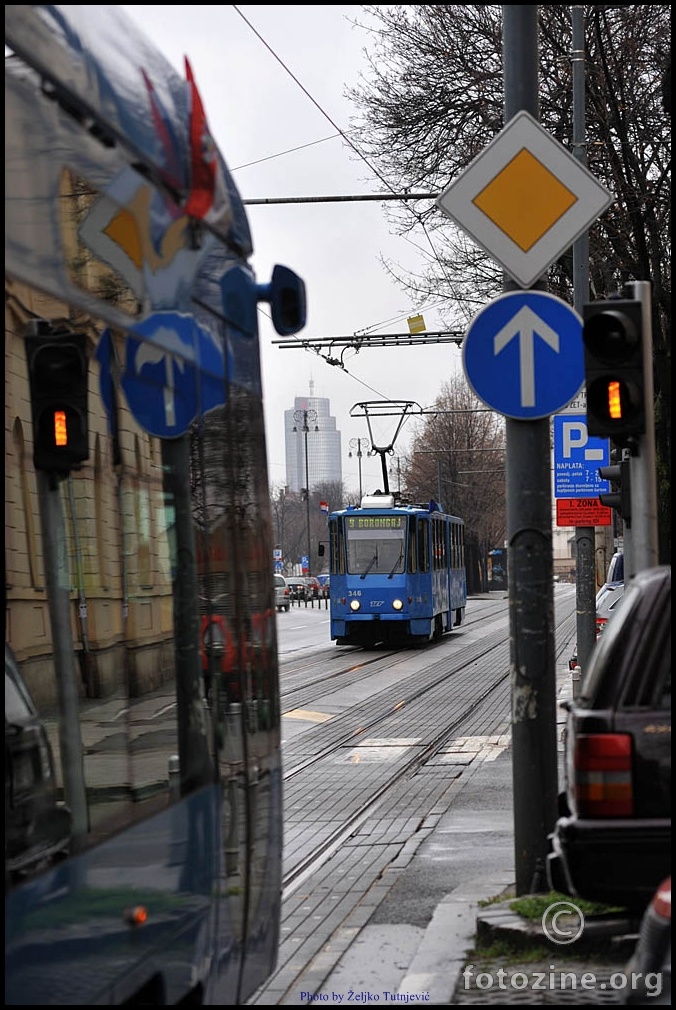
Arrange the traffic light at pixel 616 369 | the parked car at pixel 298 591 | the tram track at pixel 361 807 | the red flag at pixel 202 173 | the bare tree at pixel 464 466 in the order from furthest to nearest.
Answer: the bare tree at pixel 464 466, the parked car at pixel 298 591, the tram track at pixel 361 807, the traffic light at pixel 616 369, the red flag at pixel 202 173

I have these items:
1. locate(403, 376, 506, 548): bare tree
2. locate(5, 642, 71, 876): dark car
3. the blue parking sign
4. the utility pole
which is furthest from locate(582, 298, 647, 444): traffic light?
locate(403, 376, 506, 548): bare tree

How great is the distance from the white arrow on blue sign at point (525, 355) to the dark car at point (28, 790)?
13.1 ft

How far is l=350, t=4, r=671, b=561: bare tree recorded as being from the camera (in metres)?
20.7

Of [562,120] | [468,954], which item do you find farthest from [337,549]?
[468,954]

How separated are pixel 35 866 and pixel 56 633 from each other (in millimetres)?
587

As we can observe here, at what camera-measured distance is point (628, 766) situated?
4652mm

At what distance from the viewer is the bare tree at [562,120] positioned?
20.7 meters

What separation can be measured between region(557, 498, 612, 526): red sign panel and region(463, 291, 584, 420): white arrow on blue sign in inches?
421

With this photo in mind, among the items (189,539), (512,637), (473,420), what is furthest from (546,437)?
(473,420)

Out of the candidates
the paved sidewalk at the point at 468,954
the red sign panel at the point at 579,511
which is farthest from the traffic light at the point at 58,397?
the red sign panel at the point at 579,511

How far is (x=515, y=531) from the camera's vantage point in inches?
284

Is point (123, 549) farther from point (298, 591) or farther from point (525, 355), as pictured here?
point (298, 591)

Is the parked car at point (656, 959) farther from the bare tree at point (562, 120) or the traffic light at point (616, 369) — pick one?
the bare tree at point (562, 120)

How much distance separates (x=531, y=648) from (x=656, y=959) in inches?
132
